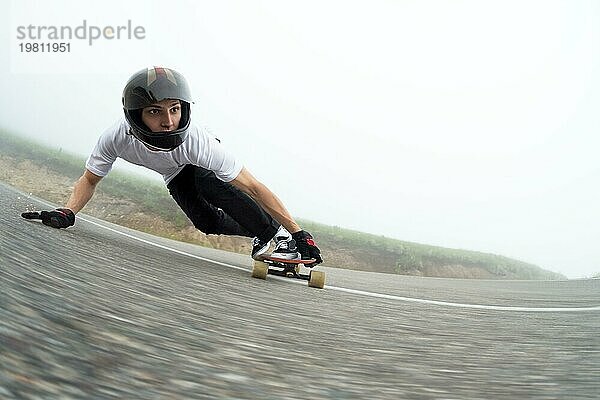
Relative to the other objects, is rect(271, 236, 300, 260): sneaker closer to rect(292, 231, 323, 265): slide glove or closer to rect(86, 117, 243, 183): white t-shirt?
rect(292, 231, 323, 265): slide glove

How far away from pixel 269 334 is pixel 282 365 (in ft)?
0.70

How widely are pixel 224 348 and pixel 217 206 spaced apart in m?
2.43

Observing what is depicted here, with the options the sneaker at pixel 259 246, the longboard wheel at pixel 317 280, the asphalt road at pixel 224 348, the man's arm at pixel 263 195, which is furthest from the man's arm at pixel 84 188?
the asphalt road at pixel 224 348

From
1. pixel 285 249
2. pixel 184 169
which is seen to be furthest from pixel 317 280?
pixel 184 169

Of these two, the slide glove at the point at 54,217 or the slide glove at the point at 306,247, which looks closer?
the slide glove at the point at 54,217

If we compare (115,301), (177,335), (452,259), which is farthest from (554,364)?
(452,259)

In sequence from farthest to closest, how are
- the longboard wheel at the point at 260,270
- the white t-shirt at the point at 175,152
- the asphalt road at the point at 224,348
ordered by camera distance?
1. the white t-shirt at the point at 175,152
2. the longboard wheel at the point at 260,270
3. the asphalt road at the point at 224,348

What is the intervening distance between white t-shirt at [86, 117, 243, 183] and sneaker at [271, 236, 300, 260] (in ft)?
1.71

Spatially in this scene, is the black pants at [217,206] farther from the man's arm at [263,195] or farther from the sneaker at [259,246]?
the man's arm at [263,195]

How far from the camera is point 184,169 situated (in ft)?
9.74

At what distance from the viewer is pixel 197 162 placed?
8.71 ft

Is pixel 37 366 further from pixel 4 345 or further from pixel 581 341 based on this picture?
pixel 581 341

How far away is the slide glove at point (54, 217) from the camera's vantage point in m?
2.00

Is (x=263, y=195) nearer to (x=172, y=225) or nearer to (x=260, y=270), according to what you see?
(x=260, y=270)
